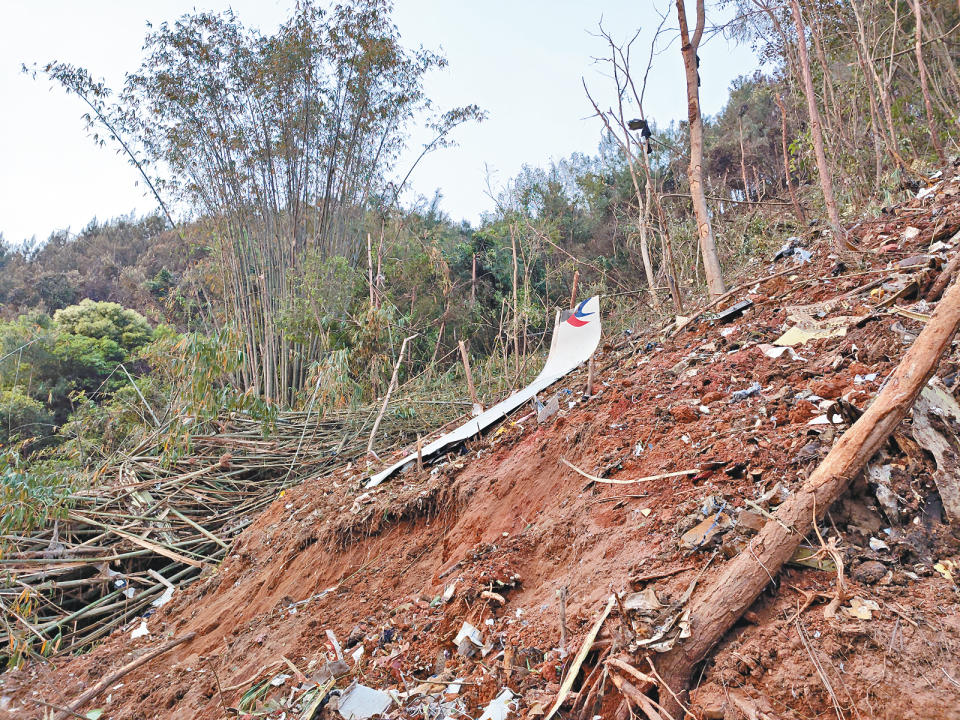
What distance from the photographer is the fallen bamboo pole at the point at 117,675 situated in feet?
6.64

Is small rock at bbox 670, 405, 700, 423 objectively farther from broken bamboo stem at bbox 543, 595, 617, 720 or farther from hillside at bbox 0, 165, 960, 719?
broken bamboo stem at bbox 543, 595, 617, 720

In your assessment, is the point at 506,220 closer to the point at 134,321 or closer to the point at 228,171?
the point at 228,171

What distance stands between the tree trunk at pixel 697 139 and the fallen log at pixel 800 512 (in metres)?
2.04

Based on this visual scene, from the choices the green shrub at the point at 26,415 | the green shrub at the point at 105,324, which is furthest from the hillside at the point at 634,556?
the green shrub at the point at 105,324

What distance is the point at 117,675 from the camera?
2088 millimetres

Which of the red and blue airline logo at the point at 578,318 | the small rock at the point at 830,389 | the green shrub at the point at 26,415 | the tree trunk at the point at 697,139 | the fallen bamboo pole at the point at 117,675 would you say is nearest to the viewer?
the small rock at the point at 830,389

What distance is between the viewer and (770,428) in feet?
5.89

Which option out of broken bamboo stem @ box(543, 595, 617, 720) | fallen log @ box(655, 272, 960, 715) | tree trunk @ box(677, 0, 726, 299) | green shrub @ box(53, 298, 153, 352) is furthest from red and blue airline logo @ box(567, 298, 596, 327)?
green shrub @ box(53, 298, 153, 352)

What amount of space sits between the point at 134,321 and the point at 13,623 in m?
9.89

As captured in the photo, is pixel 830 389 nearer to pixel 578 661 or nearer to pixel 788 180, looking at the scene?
pixel 578 661

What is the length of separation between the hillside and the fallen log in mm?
33

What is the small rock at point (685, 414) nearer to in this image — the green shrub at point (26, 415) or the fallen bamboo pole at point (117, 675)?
the fallen bamboo pole at point (117, 675)

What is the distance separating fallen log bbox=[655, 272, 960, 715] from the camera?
1164 mm

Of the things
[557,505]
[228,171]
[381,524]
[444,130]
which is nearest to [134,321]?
[228,171]
